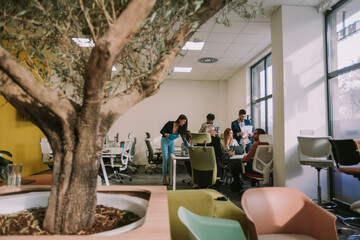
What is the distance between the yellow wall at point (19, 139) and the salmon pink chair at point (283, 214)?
580 centimetres

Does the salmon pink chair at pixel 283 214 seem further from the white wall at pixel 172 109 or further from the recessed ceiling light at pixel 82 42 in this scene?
the white wall at pixel 172 109

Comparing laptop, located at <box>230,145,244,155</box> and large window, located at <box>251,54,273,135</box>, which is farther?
large window, located at <box>251,54,273,135</box>

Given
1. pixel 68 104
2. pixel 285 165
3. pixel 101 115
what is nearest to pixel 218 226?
pixel 101 115

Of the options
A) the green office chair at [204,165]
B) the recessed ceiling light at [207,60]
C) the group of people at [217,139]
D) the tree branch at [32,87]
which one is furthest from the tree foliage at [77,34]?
the recessed ceiling light at [207,60]

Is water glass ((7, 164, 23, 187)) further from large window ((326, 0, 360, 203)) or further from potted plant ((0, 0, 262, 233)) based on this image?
large window ((326, 0, 360, 203))

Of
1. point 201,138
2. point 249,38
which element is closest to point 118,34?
point 201,138

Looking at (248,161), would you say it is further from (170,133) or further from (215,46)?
(215,46)

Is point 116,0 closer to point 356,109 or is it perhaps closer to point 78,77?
point 78,77

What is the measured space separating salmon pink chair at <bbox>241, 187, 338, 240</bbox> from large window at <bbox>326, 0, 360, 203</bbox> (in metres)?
2.92

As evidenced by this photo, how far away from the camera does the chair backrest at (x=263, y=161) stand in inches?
168

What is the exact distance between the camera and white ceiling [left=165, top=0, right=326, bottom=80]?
196 inches

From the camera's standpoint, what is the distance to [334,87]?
4523mm

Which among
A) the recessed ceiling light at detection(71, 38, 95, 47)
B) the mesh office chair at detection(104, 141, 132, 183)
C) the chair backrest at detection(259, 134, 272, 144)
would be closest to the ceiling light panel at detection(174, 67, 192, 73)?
the mesh office chair at detection(104, 141, 132, 183)

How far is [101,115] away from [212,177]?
3317 mm
